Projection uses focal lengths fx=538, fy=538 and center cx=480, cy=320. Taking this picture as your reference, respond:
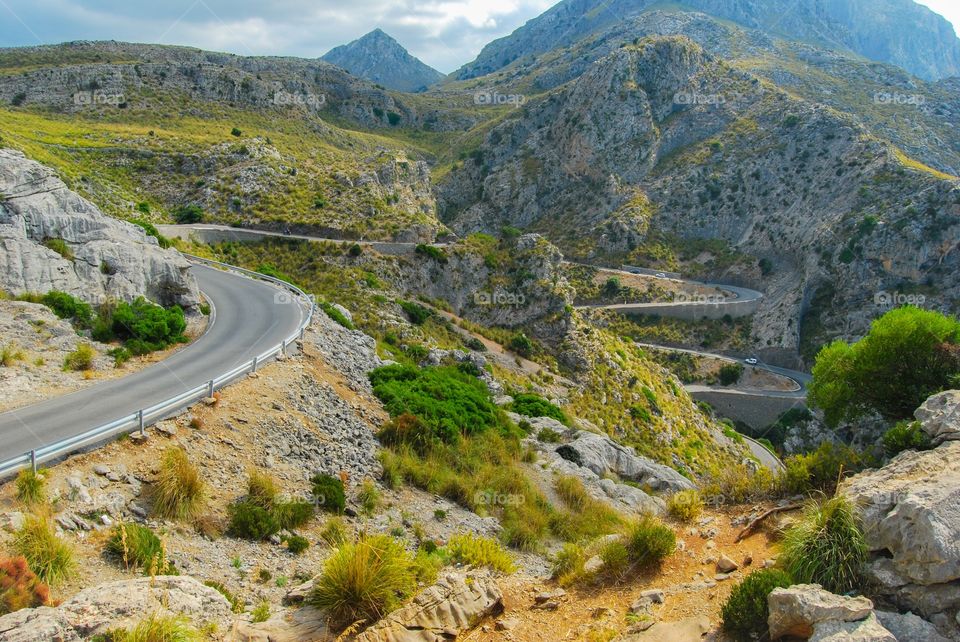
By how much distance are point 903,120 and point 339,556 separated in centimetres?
13064

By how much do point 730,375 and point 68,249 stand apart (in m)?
61.5

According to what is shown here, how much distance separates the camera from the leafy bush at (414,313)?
117ft

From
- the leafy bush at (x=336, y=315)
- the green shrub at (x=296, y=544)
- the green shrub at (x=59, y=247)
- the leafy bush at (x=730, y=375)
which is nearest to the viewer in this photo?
the green shrub at (x=296, y=544)

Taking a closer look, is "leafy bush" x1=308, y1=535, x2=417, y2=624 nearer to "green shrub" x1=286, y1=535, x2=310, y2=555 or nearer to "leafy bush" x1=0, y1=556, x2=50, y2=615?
"green shrub" x1=286, y1=535, x2=310, y2=555

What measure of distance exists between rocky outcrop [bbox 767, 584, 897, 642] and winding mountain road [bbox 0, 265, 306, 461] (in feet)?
41.5

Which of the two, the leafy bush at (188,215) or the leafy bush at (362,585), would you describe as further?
the leafy bush at (188,215)

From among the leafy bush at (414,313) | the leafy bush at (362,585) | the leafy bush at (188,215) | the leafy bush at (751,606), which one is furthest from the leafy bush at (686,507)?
the leafy bush at (188,215)

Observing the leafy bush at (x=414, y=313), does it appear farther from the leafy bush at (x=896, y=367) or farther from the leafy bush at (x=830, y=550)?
the leafy bush at (x=830, y=550)

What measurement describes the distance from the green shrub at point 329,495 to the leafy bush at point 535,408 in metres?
14.0

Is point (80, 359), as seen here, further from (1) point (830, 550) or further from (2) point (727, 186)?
(2) point (727, 186)

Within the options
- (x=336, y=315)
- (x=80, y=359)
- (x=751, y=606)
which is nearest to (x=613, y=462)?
(x=336, y=315)

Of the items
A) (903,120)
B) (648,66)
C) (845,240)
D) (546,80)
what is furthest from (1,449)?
(546,80)

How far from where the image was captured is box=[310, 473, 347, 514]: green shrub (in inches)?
475

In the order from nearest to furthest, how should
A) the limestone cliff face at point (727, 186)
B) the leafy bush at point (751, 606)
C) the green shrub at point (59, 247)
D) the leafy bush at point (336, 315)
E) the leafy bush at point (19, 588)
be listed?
the leafy bush at point (19, 588) → the leafy bush at point (751, 606) → the green shrub at point (59, 247) → the leafy bush at point (336, 315) → the limestone cliff face at point (727, 186)
